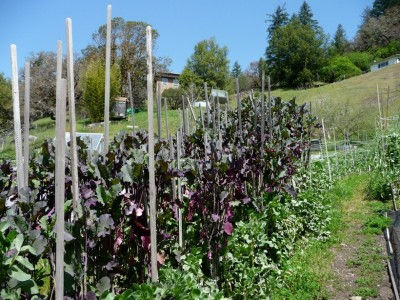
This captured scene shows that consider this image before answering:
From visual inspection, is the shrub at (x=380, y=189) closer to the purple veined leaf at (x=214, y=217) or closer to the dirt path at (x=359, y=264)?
the dirt path at (x=359, y=264)

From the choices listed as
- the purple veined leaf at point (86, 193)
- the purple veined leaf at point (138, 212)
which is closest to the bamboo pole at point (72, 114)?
the purple veined leaf at point (86, 193)

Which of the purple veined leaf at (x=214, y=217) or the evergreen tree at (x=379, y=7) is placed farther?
the evergreen tree at (x=379, y=7)

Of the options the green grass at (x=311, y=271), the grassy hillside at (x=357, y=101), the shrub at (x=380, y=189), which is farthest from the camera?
the grassy hillside at (x=357, y=101)

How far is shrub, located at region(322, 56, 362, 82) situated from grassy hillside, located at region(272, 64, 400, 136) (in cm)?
988

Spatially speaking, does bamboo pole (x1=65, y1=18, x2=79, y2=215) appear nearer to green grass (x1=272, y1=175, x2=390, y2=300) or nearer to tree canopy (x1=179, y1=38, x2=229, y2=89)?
green grass (x1=272, y1=175, x2=390, y2=300)

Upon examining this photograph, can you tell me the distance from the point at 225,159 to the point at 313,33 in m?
60.5

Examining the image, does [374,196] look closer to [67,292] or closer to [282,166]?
[282,166]

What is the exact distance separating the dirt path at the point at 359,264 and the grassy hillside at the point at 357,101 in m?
6.75

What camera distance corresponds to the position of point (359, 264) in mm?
5070

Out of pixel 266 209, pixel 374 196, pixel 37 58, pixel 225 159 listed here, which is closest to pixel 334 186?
pixel 374 196

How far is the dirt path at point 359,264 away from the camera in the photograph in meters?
4.32

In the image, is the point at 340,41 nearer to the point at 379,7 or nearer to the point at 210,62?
the point at 379,7

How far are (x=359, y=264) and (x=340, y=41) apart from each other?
73637mm

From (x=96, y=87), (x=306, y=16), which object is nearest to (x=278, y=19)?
(x=306, y=16)
